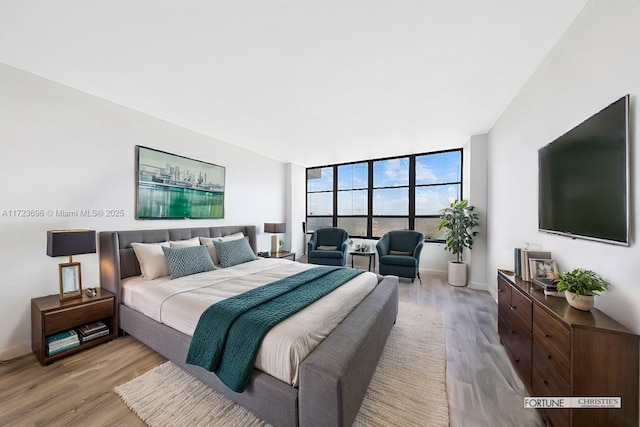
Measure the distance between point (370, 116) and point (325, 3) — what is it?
1.84 m

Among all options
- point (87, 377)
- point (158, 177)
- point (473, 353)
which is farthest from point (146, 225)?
point (473, 353)

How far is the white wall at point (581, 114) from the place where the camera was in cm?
123

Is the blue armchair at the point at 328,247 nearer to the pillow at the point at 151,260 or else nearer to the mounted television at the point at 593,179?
the pillow at the point at 151,260

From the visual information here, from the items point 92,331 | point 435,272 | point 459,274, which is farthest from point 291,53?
point 435,272

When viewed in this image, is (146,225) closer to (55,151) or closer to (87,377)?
(55,151)

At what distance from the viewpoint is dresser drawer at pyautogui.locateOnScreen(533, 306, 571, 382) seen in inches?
48.4

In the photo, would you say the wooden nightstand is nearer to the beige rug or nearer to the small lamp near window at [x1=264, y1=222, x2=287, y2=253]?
the beige rug

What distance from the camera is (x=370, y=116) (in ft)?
10.7

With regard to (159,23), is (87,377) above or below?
below

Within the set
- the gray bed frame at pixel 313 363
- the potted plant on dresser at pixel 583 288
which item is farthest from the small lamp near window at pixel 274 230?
the potted plant on dresser at pixel 583 288

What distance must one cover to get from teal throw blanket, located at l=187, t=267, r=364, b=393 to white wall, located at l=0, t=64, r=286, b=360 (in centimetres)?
187

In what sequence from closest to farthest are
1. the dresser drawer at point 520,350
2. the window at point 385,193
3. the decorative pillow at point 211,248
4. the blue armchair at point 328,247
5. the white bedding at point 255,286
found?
1. the white bedding at point 255,286
2. the dresser drawer at point 520,350
3. the decorative pillow at point 211,248
4. the blue armchair at point 328,247
5. the window at point 385,193

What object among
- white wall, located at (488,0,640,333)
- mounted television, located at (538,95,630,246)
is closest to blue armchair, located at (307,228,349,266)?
white wall, located at (488,0,640,333)

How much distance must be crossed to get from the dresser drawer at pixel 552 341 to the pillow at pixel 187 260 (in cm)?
321
